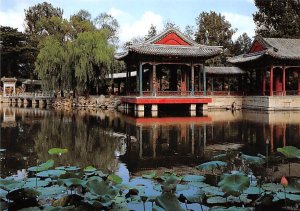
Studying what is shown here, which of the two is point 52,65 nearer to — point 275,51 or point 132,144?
point 275,51

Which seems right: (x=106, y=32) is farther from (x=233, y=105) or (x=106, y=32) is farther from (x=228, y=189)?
(x=228, y=189)

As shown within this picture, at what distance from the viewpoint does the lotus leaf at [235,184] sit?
433 cm

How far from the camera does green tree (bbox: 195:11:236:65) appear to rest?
40719 mm

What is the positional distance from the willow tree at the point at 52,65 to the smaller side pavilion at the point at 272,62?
47.5ft

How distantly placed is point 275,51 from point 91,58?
14340 millimetres

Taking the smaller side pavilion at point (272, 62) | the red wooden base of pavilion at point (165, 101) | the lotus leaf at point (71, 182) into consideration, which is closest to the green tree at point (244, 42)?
the smaller side pavilion at point (272, 62)

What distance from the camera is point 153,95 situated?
2455 centimetres

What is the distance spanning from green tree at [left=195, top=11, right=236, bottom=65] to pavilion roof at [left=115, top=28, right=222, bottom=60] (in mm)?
14176

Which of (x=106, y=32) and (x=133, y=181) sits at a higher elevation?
(x=106, y=32)

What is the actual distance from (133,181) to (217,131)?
8628 millimetres

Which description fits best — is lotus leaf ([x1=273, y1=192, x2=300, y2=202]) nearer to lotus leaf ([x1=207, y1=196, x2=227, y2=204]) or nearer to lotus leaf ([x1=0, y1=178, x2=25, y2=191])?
lotus leaf ([x1=207, y1=196, x2=227, y2=204])

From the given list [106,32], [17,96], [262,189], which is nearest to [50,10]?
[17,96]

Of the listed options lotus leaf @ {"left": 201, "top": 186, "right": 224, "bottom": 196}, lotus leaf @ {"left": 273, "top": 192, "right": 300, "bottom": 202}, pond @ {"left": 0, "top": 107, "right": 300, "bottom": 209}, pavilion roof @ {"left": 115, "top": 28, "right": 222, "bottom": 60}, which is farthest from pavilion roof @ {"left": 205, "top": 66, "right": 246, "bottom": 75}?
lotus leaf @ {"left": 273, "top": 192, "right": 300, "bottom": 202}

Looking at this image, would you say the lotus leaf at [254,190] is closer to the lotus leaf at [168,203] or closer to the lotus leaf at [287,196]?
the lotus leaf at [287,196]
